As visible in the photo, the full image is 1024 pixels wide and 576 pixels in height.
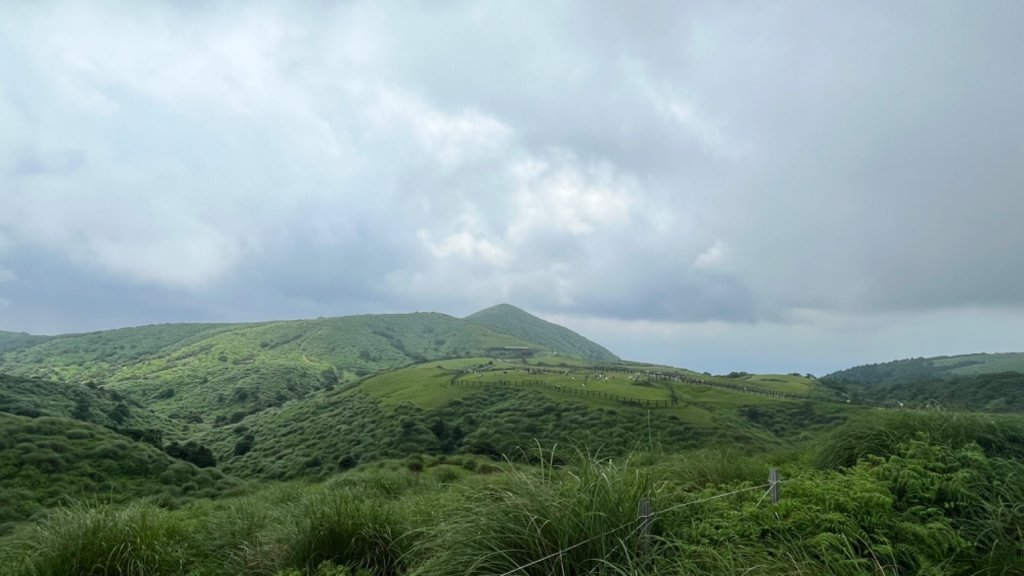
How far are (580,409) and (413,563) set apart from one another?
79.3 metres

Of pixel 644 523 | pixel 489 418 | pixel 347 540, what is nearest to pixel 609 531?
pixel 644 523

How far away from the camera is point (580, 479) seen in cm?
563

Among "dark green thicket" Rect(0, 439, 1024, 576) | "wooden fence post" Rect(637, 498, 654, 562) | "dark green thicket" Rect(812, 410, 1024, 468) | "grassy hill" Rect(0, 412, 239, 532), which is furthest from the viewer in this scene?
"grassy hill" Rect(0, 412, 239, 532)

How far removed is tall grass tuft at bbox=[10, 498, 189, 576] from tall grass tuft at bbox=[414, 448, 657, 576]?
12.8 feet

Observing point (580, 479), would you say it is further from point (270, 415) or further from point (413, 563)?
point (270, 415)

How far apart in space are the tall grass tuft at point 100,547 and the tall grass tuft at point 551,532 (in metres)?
3.92

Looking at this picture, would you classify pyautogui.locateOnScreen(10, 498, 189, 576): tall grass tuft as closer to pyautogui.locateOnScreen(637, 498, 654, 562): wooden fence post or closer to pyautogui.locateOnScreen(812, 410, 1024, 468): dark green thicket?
pyautogui.locateOnScreen(637, 498, 654, 562): wooden fence post

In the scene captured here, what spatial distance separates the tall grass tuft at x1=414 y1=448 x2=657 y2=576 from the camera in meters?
4.66

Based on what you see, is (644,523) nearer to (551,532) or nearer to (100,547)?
(551,532)

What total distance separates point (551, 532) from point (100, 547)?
18.3 feet

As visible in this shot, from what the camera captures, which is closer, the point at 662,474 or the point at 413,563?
the point at 413,563

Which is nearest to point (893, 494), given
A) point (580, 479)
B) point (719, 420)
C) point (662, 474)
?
point (662, 474)

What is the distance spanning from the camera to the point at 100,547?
664 centimetres

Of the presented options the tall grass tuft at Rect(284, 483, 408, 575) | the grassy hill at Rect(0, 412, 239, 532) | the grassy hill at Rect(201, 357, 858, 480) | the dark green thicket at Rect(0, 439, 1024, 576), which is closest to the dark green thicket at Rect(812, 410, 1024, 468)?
the dark green thicket at Rect(0, 439, 1024, 576)
